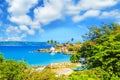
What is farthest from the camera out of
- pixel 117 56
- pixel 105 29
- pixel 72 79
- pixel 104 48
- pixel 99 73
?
pixel 105 29

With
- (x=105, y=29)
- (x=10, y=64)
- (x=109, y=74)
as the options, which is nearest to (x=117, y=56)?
(x=109, y=74)

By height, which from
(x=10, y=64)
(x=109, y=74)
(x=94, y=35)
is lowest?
(x=109, y=74)

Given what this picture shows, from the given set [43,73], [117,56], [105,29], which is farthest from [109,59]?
[105,29]

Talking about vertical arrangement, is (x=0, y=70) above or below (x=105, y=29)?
below

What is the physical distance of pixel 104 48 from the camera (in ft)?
72.0

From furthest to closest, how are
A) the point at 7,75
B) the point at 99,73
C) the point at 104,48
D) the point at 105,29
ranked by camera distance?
1. the point at 105,29
2. the point at 104,48
3. the point at 99,73
4. the point at 7,75

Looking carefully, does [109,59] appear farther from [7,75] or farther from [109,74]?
[7,75]

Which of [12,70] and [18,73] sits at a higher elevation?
[12,70]

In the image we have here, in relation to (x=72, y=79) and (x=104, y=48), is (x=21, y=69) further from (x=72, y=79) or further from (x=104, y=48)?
(x=104, y=48)

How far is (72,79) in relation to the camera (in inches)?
535

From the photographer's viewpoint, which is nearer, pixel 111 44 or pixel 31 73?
pixel 31 73

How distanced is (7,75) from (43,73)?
2.02m

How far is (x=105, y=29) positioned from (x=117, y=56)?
1736cm

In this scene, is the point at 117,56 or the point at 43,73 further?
the point at 117,56
